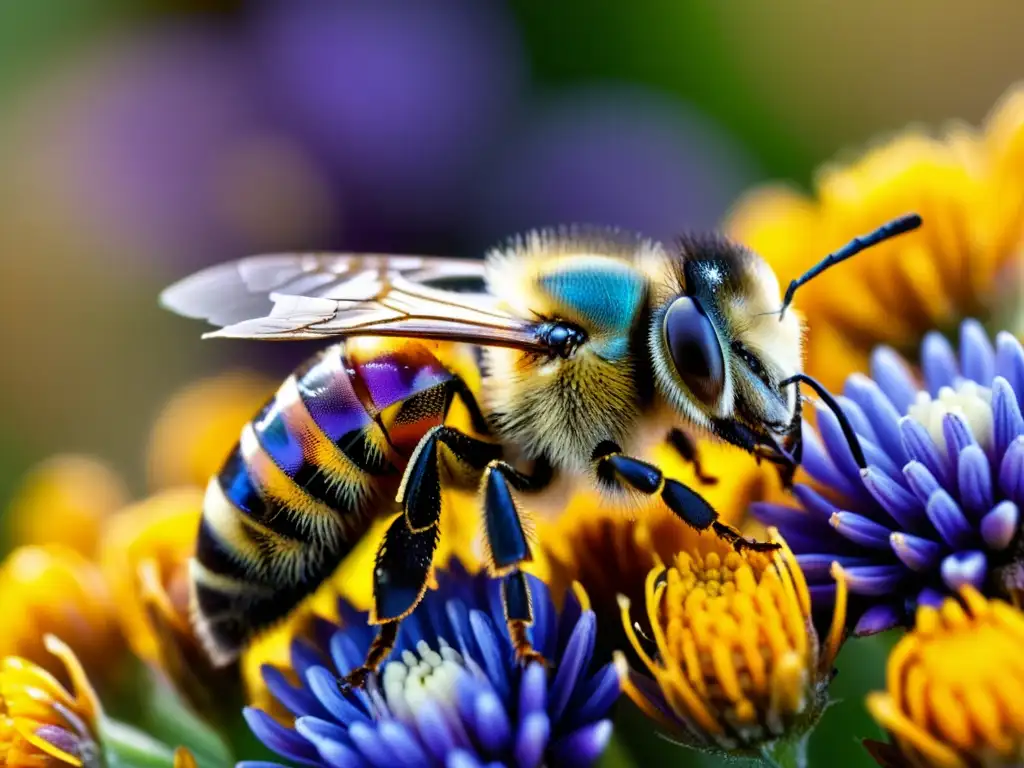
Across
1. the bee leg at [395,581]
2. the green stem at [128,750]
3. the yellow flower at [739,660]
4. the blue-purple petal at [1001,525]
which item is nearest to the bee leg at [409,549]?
the bee leg at [395,581]

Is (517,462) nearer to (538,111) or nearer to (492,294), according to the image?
(492,294)

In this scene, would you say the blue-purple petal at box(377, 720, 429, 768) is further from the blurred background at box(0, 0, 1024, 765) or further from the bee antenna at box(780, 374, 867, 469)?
the blurred background at box(0, 0, 1024, 765)

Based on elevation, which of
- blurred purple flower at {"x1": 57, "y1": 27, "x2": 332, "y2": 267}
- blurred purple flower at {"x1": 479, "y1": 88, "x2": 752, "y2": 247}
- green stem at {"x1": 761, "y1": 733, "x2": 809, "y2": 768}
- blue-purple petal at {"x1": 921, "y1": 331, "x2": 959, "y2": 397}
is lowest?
green stem at {"x1": 761, "y1": 733, "x2": 809, "y2": 768}

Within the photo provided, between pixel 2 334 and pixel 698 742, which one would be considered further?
pixel 2 334

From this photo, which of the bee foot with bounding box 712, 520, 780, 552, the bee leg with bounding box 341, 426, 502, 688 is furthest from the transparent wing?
the bee foot with bounding box 712, 520, 780, 552

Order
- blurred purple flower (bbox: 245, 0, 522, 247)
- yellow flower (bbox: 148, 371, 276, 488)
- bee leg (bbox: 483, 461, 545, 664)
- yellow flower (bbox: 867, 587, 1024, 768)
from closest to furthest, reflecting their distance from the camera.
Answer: yellow flower (bbox: 867, 587, 1024, 768) → bee leg (bbox: 483, 461, 545, 664) → yellow flower (bbox: 148, 371, 276, 488) → blurred purple flower (bbox: 245, 0, 522, 247)

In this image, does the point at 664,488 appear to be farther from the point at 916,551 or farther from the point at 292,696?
the point at 292,696

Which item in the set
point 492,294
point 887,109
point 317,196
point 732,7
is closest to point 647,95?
point 732,7

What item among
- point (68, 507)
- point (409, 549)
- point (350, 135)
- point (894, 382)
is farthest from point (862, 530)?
point (350, 135)
